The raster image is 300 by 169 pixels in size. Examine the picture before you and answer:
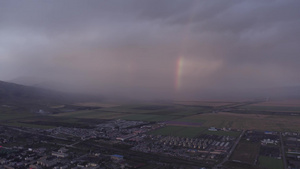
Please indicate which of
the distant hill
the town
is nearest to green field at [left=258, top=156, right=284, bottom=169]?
the town

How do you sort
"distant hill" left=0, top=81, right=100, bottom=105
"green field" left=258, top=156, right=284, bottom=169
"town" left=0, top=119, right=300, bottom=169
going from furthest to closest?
"distant hill" left=0, top=81, right=100, bottom=105
"town" left=0, top=119, right=300, bottom=169
"green field" left=258, top=156, right=284, bottom=169

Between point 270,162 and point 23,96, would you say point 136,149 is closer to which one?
point 270,162

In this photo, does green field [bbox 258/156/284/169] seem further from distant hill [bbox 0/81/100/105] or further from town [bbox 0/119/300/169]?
distant hill [bbox 0/81/100/105]

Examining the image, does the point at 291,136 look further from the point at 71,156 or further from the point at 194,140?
the point at 71,156

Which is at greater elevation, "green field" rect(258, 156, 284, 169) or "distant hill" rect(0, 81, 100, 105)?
"distant hill" rect(0, 81, 100, 105)

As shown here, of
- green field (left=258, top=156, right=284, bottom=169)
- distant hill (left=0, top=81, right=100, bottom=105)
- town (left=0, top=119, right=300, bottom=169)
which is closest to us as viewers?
green field (left=258, top=156, right=284, bottom=169)

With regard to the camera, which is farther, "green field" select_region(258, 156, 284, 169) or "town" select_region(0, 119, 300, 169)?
"town" select_region(0, 119, 300, 169)

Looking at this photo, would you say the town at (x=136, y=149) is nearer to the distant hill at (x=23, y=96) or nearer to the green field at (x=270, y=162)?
the green field at (x=270, y=162)

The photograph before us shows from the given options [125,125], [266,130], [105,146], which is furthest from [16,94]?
A: [266,130]

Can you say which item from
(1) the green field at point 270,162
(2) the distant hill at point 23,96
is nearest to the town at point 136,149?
(1) the green field at point 270,162
